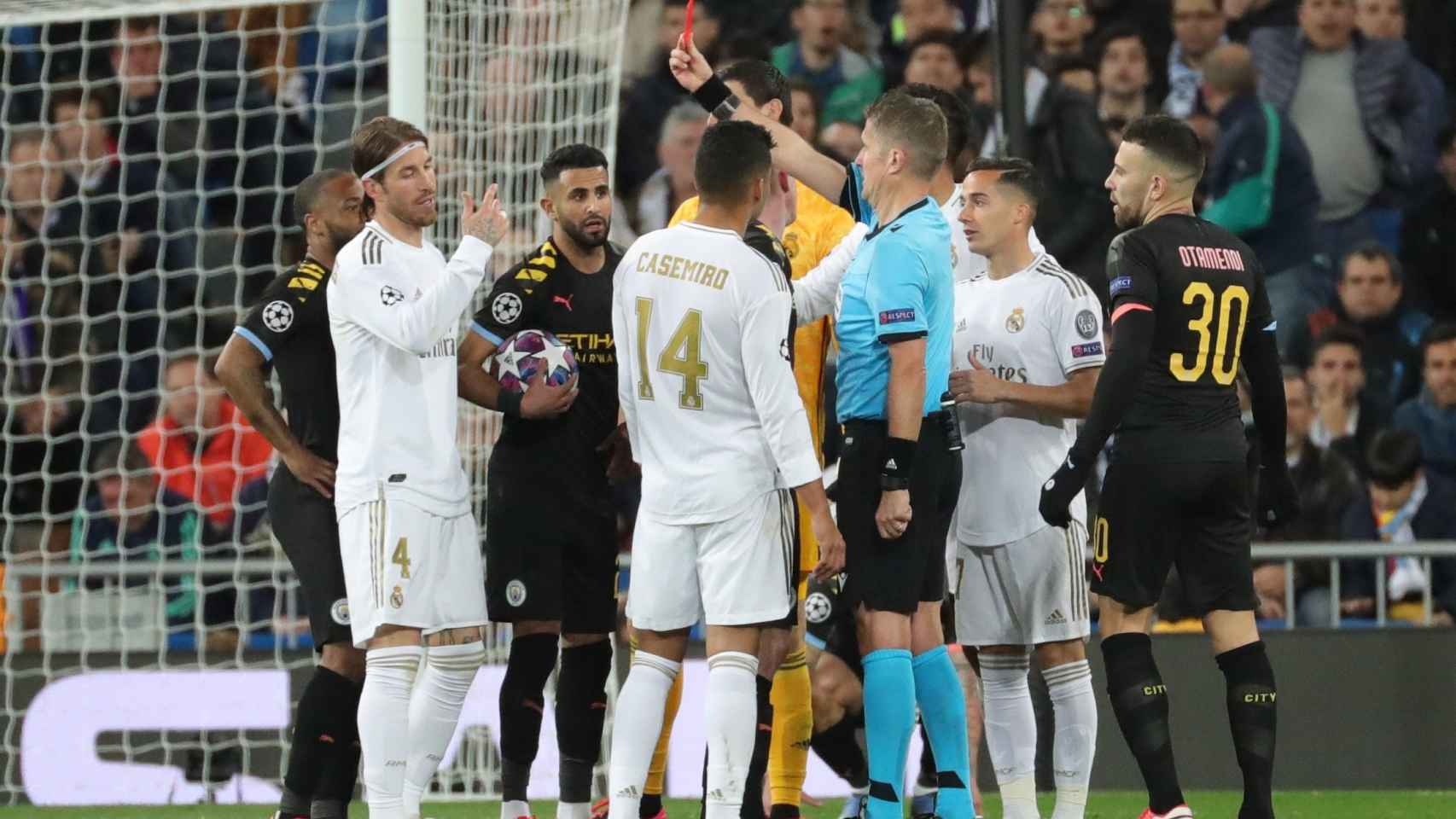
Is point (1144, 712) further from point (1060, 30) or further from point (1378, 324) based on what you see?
point (1060, 30)

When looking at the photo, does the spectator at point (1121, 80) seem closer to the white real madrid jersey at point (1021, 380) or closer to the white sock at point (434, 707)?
the white real madrid jersey at point (1021, 380)

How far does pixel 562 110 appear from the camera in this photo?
30.0 feet

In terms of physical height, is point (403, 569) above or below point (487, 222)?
below

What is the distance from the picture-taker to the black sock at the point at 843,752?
716cm

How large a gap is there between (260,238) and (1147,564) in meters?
7.41

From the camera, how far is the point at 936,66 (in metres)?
10.9

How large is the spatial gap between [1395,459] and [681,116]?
4460 mm

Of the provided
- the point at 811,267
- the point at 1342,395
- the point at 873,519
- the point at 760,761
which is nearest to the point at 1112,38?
the point at 1342,395

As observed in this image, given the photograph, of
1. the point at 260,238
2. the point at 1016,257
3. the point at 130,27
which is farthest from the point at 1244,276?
the point at 130,27

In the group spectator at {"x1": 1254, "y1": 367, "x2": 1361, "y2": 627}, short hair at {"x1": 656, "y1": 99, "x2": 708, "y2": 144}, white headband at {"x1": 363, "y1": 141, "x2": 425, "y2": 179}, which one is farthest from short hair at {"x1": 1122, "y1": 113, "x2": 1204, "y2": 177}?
short hair at {"x1": 656, "y1": 99, "x2": 708, "y2": 144}

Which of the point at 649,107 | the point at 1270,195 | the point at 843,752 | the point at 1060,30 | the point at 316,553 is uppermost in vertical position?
the point at 1060,30

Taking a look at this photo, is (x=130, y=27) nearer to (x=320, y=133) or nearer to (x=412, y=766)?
(x=320, y=133)

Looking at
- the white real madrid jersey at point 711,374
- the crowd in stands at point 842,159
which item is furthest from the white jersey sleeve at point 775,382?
the crowd in stands at point 842,159

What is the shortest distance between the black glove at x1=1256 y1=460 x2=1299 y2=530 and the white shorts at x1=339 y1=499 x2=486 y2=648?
2551 millimetres
